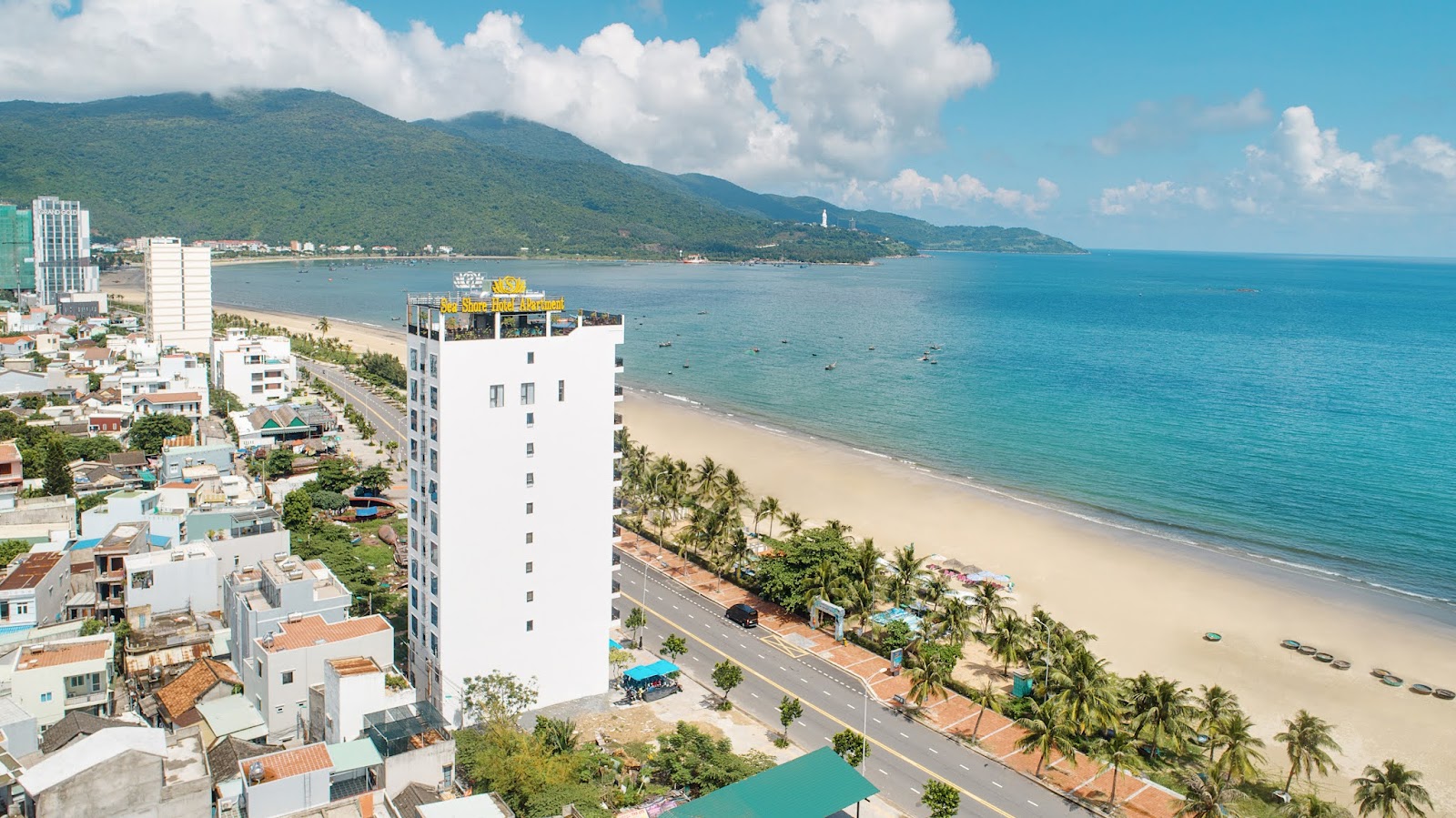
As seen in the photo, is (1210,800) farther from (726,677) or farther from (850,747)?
(726,677)

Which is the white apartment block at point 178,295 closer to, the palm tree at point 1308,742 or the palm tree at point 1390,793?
the palm tree at point 1308,742

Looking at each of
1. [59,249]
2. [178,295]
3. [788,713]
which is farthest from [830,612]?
[59,249]

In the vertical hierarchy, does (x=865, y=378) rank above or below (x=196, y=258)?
below

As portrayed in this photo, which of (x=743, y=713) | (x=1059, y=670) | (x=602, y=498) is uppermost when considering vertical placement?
(x=602, y=498)

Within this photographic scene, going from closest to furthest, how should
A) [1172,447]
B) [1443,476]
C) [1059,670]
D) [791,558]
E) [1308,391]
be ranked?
[1059,670]
[791,558]
[1443,476]
[1172,447]
[1308,391]

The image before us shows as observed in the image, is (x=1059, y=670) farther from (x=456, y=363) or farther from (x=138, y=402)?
(x=138, y=402)

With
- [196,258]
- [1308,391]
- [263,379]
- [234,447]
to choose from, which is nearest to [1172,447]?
[1308,391]
